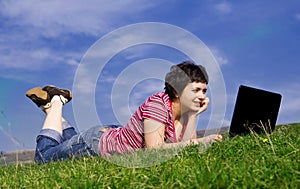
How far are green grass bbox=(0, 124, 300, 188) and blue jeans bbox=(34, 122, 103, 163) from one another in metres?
1.95

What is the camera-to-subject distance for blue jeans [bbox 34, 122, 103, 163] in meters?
9.02

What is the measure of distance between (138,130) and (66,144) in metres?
2.01

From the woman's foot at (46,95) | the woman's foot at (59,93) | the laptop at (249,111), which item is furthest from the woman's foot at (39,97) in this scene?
the laptop at (249,111)

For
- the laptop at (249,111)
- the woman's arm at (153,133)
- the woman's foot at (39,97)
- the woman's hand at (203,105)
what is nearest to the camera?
the woman's arm at (153,133)

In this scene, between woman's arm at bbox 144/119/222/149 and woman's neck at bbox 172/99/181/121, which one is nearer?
woman's arm at bbox 144/119/222/149

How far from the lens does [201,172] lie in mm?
4824

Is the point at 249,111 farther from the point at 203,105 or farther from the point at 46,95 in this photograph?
the point at 46,95

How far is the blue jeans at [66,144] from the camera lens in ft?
29.6

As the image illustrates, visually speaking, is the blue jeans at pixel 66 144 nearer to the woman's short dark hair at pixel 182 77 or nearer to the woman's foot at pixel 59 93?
the woman's foot at pixel 59 93

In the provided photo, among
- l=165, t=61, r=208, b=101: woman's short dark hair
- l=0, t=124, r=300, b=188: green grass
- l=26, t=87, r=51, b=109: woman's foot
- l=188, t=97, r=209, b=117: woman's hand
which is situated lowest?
l=0, t=124, r=300, b=188: green grass

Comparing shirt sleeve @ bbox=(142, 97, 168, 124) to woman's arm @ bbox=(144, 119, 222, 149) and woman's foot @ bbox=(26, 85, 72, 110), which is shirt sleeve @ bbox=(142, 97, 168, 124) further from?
woman's foot @ bbox=(26, 85, 72, 110)

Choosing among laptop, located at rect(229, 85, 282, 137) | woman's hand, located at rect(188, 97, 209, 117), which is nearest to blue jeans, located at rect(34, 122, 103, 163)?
woman's hand, located at rect(188, 97, 209, 117)

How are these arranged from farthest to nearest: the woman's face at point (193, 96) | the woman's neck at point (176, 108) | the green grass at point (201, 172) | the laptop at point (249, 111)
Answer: the laptop at point (249, 111) → the woman's neck at point (176, 108) → the woman's face at point (193, 96) → the green grass at point (201, 172)

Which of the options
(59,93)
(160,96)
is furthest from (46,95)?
(160,96)
